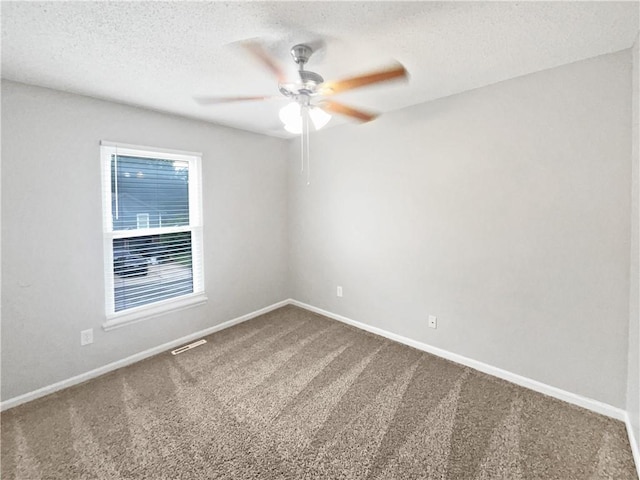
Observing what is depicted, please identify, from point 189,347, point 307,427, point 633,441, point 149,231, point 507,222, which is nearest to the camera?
point 633,441

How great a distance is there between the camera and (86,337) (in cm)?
246

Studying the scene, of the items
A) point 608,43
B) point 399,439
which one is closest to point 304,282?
point 399,439

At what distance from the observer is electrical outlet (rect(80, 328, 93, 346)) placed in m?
2.44

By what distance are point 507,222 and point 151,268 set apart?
3.25 metres

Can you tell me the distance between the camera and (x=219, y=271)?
340 centimetres

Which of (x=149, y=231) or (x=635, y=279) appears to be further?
(x=149, y=231)

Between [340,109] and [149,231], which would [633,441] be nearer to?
[340,109]

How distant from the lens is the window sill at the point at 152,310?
260 centimetres

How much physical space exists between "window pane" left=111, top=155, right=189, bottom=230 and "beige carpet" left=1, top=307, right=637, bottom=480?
4.46 feet

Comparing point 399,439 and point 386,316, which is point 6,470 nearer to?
point 399,439

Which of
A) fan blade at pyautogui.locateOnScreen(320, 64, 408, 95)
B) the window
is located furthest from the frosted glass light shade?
the window

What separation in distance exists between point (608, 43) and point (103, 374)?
14.3 ft

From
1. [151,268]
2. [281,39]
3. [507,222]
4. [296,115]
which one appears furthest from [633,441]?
[151,268]

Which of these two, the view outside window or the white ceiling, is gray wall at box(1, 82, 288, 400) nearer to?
the view outside window
